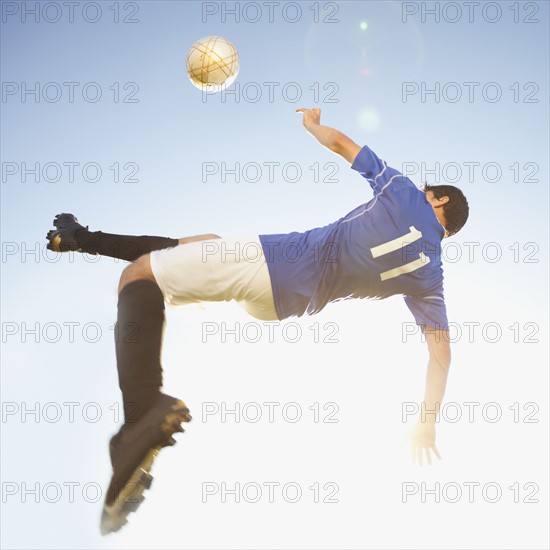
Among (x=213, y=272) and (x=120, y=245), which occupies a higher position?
(x=120, y=245)

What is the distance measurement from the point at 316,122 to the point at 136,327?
2492 millimetres

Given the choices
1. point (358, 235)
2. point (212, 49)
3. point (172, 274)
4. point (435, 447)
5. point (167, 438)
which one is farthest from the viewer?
point (212, 49)

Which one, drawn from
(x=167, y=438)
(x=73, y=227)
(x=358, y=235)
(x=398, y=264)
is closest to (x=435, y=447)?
(x=398, y=264)

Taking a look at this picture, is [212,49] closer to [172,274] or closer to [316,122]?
[316,122]

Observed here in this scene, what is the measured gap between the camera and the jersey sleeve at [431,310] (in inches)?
236

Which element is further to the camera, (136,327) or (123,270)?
(123,270)

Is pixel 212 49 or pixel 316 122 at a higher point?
pixel 212 49

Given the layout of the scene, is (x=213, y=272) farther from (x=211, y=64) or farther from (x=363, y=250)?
(x=211, y=64)

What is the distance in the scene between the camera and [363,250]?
17.8 feet

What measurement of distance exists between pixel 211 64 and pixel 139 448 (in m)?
4.53

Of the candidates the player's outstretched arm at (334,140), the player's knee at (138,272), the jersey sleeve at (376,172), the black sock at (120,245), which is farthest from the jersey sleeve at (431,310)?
the player's knee at (138,272)

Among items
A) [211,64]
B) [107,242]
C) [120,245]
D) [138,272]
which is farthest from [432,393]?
[211,64]

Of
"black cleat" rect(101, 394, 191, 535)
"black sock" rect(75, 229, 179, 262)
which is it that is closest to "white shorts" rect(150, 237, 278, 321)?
"black sock" rect(75, 229, 179, 262)

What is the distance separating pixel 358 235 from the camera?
5.44 meters
